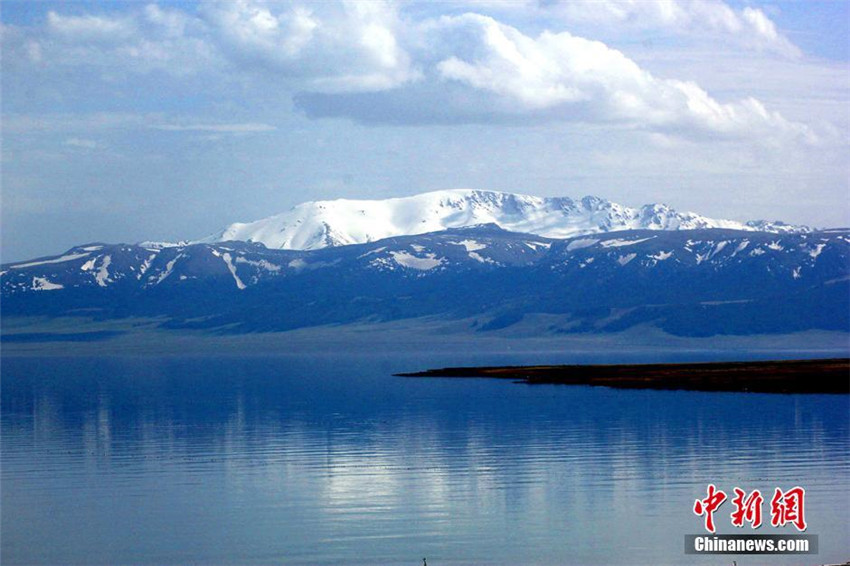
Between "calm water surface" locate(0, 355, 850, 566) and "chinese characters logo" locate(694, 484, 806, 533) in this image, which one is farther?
"calm water surface" locate(0, 355, 850, 566)

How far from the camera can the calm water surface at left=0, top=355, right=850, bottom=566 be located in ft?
158

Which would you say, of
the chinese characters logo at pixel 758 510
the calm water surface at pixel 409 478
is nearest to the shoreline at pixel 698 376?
the calm water surface at pixel 409 478

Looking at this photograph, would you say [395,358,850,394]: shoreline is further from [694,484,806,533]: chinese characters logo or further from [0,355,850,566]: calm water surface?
[694,484,806,533]: chinese characters logo

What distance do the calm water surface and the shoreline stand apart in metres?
14.3

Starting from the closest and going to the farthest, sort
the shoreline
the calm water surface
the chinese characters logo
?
the chinese characters logo < the calm water surface < the shoreline

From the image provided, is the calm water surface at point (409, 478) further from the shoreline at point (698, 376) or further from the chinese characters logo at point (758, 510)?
the shoreline at point (698, 376)

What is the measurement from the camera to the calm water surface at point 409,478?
158 ft

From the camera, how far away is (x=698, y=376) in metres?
148

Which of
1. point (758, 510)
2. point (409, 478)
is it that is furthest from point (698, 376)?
point (758, 510)

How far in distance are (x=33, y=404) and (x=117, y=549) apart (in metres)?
83.0

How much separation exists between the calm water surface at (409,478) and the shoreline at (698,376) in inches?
563

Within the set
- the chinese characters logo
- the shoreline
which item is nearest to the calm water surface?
the chinese characters logo

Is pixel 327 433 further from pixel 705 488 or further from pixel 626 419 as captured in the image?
pixel 705 488

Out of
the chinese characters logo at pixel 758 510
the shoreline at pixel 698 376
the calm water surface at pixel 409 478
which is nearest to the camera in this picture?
the chinese characters logo at pixel 758 510
